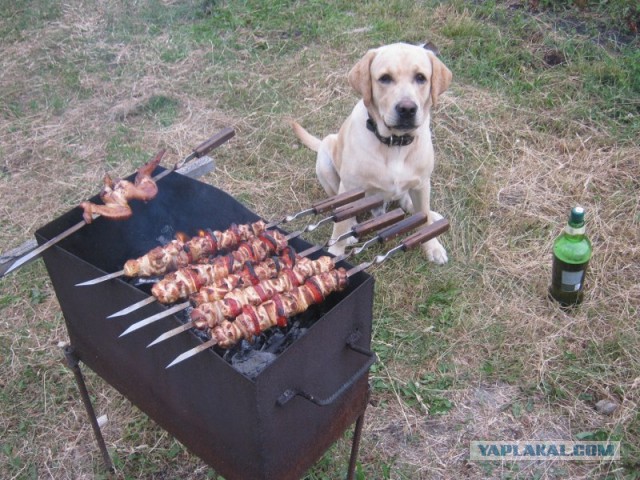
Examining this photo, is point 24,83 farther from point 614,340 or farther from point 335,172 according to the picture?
point 614,340

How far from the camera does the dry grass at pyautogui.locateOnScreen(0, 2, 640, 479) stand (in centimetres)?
294

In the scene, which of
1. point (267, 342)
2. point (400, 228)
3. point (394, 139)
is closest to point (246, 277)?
point (267, 342)

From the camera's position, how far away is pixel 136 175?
244 centimetres

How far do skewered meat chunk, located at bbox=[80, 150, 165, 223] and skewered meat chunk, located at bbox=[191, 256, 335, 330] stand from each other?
56cm

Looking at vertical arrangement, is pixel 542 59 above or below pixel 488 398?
above

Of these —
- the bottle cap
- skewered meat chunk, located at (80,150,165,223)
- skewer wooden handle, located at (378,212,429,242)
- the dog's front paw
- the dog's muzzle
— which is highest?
skewered meat chunk, located at (80,150,165,223)

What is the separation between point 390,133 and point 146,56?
3.54 metres

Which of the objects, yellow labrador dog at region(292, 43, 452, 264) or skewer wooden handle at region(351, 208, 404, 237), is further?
yellow labrador dog at region(292, 43, 452, 264)

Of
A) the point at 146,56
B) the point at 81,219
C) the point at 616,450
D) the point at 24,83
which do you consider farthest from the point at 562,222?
the point at 24,83

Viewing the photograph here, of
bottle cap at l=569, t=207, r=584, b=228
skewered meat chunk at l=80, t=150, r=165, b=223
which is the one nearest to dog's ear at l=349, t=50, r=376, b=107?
bottle cap at l=569, t=207, r=584, b=228

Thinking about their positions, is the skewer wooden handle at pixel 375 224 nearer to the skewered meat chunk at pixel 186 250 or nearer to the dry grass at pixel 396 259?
the skewered meat chunk at pixel 186 250

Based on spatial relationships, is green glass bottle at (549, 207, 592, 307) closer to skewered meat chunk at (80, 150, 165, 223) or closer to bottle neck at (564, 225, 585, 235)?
bottle neck at (564, 225, 585, 235)

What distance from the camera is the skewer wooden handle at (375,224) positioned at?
2.14 meters

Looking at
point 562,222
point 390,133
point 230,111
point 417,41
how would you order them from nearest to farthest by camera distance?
point 390,133
point 562,222
point 230,111
point 417,41
